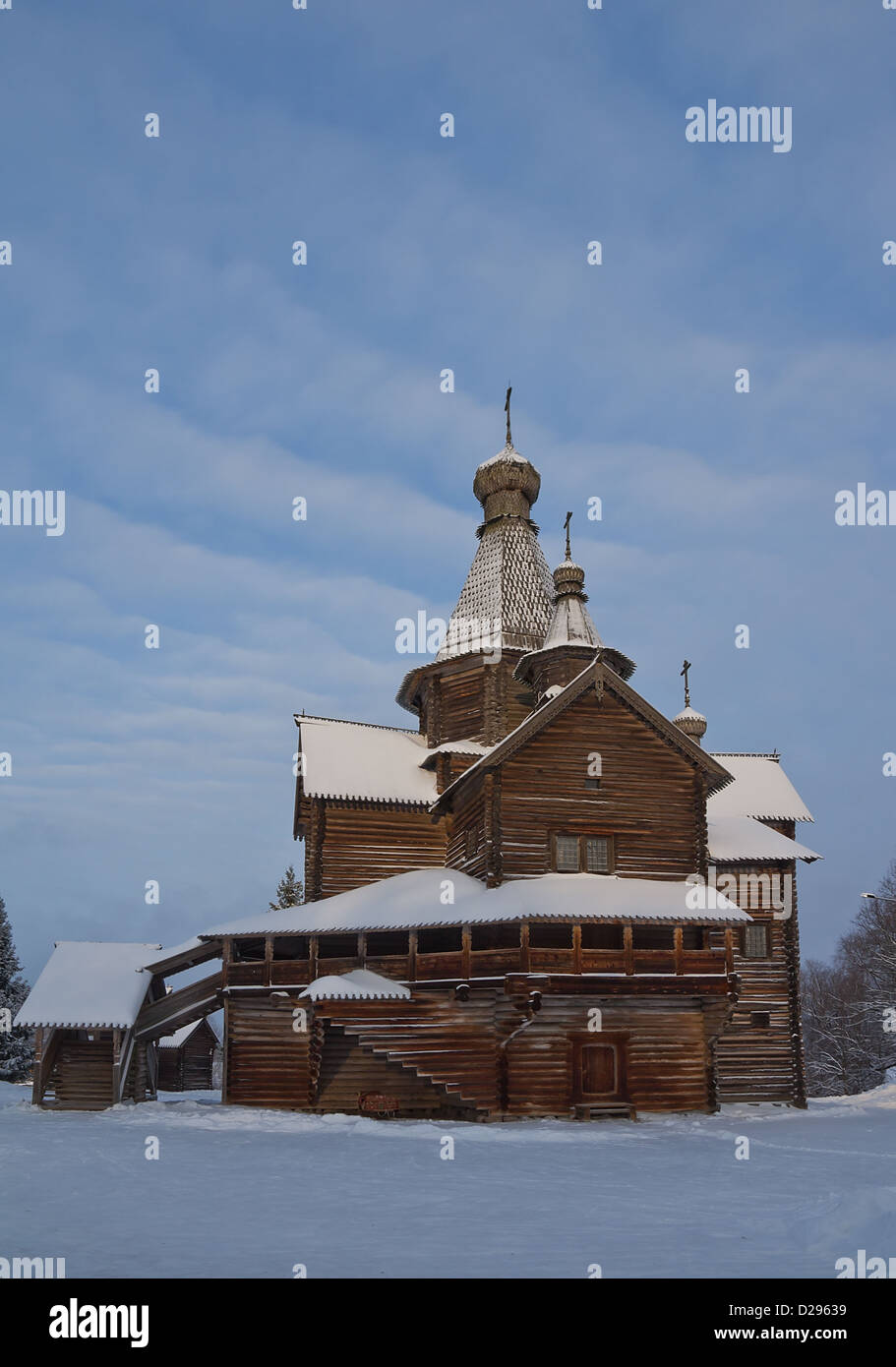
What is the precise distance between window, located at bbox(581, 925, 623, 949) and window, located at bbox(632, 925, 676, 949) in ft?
1.79

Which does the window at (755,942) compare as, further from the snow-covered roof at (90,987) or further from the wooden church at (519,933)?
the snow-covered roof at (90,987)

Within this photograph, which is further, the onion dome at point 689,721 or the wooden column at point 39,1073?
the onion dome at point 689,721

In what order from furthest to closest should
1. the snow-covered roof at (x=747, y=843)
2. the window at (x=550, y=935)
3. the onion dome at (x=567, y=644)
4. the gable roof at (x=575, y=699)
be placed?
the snow-covered roof at (x=747, y=843) → the onion dome at (x=567, y=644) → the window at (x=550, y=935) → the gable roof at (x=575, y=699)

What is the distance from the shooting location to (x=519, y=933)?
88.7 ft

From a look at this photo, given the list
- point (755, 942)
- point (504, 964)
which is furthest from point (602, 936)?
point (755, 942)

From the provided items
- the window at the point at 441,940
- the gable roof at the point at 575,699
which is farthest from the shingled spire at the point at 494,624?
the window at the point at 441,940

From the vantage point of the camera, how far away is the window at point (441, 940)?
95.5 feet

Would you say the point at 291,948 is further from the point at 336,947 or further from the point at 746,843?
the point at 746,843

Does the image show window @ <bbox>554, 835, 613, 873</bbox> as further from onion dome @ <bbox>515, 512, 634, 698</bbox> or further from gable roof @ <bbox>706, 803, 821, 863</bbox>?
gable roof @ <bbox>706, 803, 821, 863</bbox>

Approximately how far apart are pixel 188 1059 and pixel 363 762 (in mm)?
24882

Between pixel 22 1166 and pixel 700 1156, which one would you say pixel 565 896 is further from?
pixel 22 1166

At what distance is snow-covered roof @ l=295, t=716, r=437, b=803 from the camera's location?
3353 centimetres

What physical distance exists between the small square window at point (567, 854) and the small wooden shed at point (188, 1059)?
28767mm

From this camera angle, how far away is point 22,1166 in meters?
17.1
